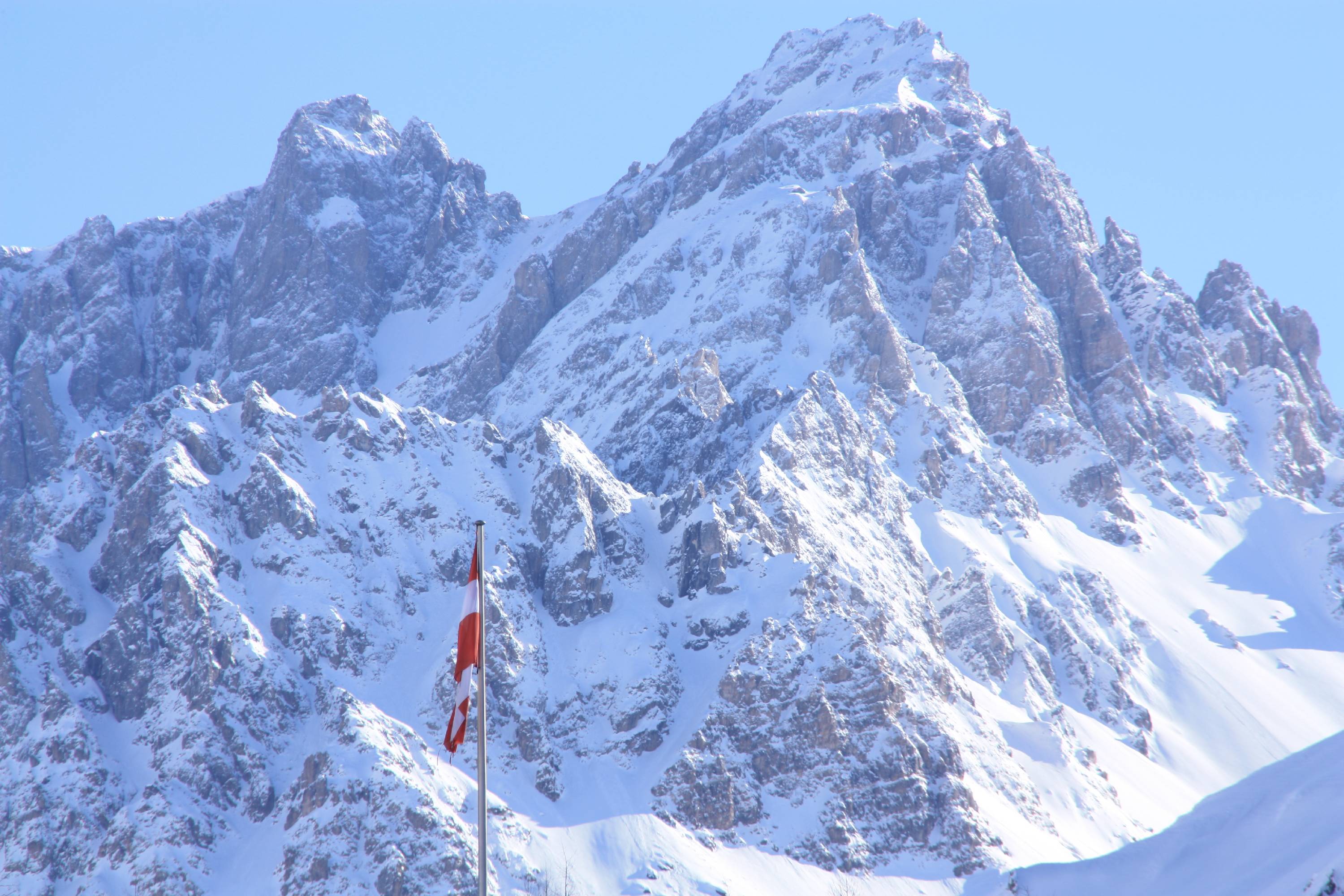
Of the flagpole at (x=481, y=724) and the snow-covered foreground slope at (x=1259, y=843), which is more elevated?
the flagpole at (x=481, y=724)

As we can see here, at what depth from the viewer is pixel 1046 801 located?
17488cm

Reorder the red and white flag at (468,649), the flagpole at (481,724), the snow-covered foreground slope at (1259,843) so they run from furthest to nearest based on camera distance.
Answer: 1. the red and white flag at (468,649)
2. the flagpole at (481,724)
3. the snow-covered foreground slope at (1259,843)

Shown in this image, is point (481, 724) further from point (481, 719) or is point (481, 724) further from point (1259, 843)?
point (1259, 843)

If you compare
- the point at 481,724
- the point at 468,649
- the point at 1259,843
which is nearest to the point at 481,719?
the point at 481,724

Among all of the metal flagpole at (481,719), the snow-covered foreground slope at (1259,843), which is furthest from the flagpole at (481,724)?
the snow-covered foreground slope at (1259,843)

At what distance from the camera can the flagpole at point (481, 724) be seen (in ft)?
141

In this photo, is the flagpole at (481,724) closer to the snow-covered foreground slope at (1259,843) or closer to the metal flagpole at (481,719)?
the metal flagpole at (481,719)

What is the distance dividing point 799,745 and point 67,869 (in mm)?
75893

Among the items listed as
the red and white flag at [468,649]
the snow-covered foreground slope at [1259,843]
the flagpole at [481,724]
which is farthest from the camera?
the red and white flag at [468,649]

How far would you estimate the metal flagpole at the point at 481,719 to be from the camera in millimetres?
43031

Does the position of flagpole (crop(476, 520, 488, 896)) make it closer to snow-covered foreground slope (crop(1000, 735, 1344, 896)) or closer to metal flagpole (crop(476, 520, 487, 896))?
metal flagpole (crop(476, 520, 487, 896))

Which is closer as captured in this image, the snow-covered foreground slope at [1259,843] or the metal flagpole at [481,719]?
the snow-covered foreground slope at [1259,843]

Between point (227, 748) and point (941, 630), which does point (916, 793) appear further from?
point (227, 748)

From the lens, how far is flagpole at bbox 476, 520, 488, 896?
4300 centimetres
